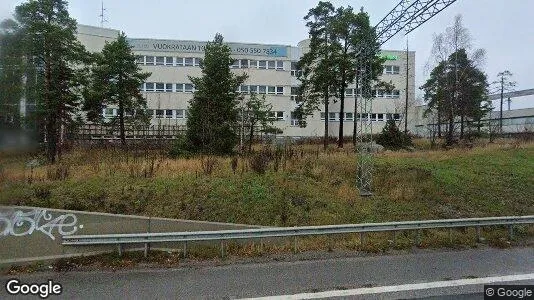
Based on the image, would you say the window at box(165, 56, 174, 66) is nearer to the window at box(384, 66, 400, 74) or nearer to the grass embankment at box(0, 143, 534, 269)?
the window at box(384, 66, 400, 74)

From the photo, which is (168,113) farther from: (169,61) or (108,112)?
(108,112)

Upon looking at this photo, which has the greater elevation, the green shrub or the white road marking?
the green shrub

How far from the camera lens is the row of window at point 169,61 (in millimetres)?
44094

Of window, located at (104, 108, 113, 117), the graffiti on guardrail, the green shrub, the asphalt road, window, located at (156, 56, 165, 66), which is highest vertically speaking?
window, located at (156, 56, 165, 66)

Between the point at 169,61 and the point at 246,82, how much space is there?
9.99 meters

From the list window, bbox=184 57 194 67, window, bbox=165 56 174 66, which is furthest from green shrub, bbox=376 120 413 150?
window, bbox=165 56 174 66

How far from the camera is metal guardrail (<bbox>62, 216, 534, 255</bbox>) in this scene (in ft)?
22.9

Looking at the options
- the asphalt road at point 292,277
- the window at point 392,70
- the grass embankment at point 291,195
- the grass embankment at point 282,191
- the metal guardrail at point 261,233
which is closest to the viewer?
the asphalt road at point 292,277

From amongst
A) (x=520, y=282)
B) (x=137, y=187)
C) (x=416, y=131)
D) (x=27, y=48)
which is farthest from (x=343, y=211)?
(x=416, y=131)

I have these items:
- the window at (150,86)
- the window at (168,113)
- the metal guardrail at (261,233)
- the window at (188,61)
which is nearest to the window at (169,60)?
the window at (188,61)

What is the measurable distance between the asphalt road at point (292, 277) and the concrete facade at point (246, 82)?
35.2 meters

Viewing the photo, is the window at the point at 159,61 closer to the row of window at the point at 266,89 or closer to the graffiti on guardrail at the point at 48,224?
the row of window at the point at 266,89

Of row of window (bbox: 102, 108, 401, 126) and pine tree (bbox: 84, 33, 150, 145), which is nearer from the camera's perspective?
pine tree (bbox: 84, 33, 150, 145)

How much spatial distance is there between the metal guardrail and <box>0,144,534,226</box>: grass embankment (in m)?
1.76
